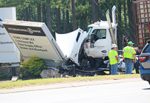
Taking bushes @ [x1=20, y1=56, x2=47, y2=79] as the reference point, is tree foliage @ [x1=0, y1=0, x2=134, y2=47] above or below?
above

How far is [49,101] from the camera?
14.2 meters

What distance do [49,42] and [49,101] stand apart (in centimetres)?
1209

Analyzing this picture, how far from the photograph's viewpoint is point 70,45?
27562 millimetres

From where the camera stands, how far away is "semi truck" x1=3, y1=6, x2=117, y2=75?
2642 cm

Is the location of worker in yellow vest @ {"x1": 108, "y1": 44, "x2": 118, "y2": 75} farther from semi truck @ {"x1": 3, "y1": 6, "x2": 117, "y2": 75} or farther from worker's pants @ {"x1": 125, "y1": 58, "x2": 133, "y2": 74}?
semi truck @ {"x1": 3, "y1": 6, "x2": 117, "y2": 75}

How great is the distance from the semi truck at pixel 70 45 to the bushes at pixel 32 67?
361 millimetres

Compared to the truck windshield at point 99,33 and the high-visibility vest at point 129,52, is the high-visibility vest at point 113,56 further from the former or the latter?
the truck windshield at point 99,33

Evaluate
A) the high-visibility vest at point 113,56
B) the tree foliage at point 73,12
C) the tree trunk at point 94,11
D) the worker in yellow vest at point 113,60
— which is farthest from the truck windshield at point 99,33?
the tree trunk at point 94,11

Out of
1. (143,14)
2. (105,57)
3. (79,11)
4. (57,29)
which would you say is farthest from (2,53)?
(57,29)

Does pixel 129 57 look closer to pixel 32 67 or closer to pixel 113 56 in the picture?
pixel 113 56

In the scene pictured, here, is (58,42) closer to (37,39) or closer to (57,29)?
(37,39)

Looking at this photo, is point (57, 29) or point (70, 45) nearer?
point (70, 45)

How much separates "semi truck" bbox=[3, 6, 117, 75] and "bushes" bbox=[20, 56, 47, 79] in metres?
0.36

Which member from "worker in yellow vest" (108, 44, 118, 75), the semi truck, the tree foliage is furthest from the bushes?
the tree foliage
